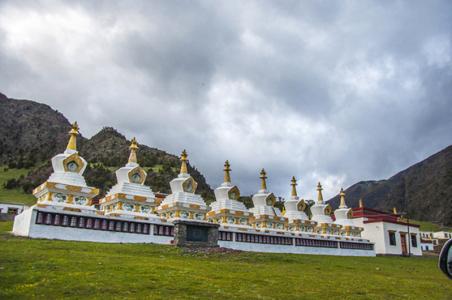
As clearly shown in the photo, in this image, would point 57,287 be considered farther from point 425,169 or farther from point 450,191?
point 425,169

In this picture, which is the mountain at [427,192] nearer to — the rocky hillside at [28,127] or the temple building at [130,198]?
the temple building at [130,198]

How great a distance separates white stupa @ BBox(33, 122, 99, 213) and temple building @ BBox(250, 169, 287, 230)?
17169 mm

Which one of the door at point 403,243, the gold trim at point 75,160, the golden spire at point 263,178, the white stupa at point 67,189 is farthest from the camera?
the door at point 403,243

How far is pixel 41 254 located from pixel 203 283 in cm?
773

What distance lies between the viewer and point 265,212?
137 ft

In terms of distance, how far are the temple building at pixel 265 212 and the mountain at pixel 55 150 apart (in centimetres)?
4571

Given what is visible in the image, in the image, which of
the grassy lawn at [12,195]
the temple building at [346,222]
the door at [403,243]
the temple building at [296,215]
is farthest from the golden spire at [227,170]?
the grassy lawn at [12,195]

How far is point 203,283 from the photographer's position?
13547 millimetres

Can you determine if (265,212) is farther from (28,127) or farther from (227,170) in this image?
(28,127)

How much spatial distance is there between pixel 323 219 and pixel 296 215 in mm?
5319

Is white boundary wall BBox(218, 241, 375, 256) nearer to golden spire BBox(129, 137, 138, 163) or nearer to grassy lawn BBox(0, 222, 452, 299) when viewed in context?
golden spire BBox(129, 137, 138, 163)

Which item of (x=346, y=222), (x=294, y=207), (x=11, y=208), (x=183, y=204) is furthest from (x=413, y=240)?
(x=11, y=208)

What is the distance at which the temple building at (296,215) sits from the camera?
45.3 m

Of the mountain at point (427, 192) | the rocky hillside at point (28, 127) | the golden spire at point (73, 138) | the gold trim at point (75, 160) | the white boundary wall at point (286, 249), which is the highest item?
the rocky hillside at point (28, 127)
